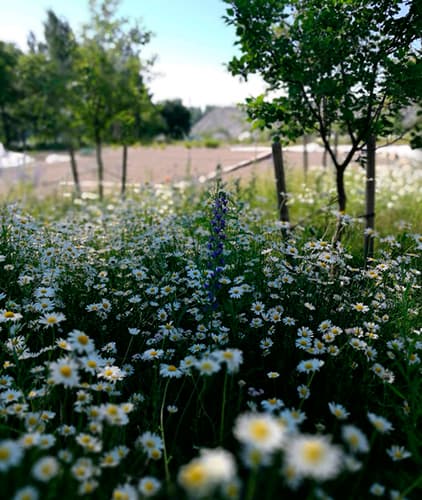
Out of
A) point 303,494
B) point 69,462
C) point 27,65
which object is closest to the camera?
point 69,462

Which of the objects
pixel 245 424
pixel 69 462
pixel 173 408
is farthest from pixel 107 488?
pixel 245 424

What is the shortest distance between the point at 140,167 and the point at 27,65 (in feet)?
29.4

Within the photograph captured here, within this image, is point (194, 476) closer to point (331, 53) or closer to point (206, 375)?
point (206, 375)

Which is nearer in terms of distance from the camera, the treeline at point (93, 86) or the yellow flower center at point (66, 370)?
the yellow flower center at point (66, 370)

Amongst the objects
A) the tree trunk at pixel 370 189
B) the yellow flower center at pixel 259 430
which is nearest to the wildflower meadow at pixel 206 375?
the yellow flower center at pixel 259 430

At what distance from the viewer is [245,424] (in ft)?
3.21

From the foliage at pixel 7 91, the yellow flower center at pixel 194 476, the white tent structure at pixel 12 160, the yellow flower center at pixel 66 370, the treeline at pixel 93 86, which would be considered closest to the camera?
the yellow flower center at pixel 194 476

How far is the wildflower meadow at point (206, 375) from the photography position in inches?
52.9

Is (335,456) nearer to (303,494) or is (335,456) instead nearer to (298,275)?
(303,494)

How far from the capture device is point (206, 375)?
2098 millimetres

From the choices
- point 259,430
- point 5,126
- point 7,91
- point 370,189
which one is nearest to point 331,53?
point 370,189

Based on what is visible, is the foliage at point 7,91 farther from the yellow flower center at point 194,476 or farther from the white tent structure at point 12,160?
the yellow flower center at point 194,476

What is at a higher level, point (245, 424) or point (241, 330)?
point (245, 424)

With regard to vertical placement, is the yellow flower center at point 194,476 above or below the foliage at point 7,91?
below
